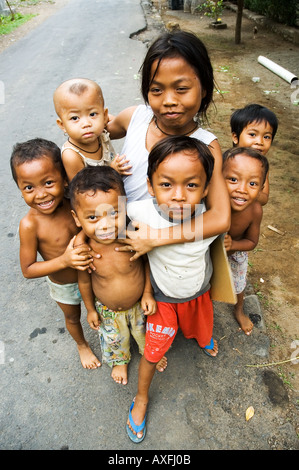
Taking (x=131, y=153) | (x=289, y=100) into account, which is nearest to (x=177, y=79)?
(x=131, y=153)

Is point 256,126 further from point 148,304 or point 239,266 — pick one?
point 148,304

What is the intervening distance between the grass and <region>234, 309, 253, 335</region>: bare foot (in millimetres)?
10884

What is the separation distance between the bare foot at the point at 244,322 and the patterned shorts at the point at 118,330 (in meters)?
0.72

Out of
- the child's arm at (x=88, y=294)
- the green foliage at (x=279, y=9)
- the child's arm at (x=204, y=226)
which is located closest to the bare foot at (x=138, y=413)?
the child's arm at (x=88, y=294)

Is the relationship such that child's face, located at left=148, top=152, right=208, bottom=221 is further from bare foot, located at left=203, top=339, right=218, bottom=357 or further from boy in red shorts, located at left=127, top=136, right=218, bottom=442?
bare foot, located at left=203, top=339, right=218, bottom=357

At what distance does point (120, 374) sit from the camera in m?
1.92

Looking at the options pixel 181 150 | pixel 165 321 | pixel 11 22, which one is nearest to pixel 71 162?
pixel 181 150

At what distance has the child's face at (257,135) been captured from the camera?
6.18ft

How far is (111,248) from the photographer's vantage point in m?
1.53

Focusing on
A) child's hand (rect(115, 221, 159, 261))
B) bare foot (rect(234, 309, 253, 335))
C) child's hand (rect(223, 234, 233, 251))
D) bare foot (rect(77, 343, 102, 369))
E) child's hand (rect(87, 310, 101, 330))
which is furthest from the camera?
bare foot (rect(234, 309, 253, 335))

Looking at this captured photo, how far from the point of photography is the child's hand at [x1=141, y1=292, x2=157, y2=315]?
1.58 meters

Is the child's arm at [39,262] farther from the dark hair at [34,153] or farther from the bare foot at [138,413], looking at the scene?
the bare foot at [138,413]

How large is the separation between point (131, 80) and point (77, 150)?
5325 mm

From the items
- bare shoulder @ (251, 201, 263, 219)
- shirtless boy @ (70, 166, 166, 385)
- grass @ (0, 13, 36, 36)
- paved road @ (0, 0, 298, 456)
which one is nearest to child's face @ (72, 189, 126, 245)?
shirtless boy @ (70, 166, 166, 385)
